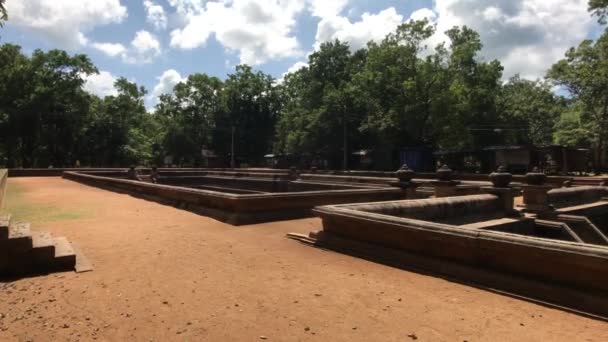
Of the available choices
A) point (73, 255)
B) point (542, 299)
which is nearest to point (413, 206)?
point (542, 299)

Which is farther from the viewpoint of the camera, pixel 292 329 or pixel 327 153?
pixel 327 153

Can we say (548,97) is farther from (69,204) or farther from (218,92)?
(69,204)

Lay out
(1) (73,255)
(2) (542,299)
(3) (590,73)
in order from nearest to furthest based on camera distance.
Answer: (2) (542,299) → (1) (73,255) → (3) (590,73)

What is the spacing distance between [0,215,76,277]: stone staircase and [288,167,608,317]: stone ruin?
3858mm

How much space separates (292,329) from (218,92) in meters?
58.2

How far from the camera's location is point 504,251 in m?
4.66

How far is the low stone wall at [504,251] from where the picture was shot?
4012 millimetres

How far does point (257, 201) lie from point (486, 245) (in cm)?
569

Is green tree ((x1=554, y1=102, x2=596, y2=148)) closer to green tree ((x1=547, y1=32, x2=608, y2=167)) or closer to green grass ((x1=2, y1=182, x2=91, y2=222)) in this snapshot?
green tree ((x1=547, y1=32, x2=608, y2=167))

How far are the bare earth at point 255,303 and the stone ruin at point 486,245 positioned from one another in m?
0.26

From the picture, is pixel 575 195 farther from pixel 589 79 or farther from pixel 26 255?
pixel 589 79

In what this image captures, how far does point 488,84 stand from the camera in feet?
116

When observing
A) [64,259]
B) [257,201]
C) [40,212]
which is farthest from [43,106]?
[64,259]

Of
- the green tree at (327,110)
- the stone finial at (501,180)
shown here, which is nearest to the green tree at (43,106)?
the green tree at (327,110)
